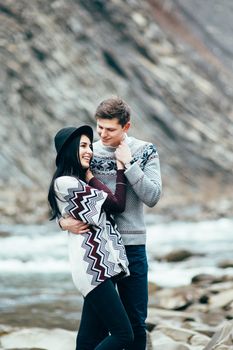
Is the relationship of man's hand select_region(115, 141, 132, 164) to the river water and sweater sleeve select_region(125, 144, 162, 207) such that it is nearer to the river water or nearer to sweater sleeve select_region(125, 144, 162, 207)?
sweater sleeve select_region(125, 144, 162, 207)

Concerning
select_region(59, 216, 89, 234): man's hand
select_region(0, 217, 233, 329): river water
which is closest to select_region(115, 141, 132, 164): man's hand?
select_region(59, 216, 89, 234): man's hand

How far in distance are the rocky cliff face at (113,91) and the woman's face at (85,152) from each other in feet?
73.2

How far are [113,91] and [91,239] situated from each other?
3161 cm

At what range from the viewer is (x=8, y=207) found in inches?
995

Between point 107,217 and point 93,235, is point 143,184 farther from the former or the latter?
point 93,235

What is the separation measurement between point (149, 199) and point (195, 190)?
102 ft

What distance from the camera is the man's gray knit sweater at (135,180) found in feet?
14.9

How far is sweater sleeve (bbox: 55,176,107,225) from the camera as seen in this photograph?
14.5ft

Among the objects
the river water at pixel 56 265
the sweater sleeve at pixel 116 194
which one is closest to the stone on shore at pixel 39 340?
the river water at pixel 56 265

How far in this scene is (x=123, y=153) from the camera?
4637mm

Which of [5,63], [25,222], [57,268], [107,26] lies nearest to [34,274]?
Answer: [57,268]

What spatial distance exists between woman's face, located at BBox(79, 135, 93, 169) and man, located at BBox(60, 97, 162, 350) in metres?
0.13

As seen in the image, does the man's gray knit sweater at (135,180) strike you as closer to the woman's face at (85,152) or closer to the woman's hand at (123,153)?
the woman's hand at (123,153)

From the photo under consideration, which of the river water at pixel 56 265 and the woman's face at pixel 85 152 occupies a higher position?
the woman's face at pixel 85 152
